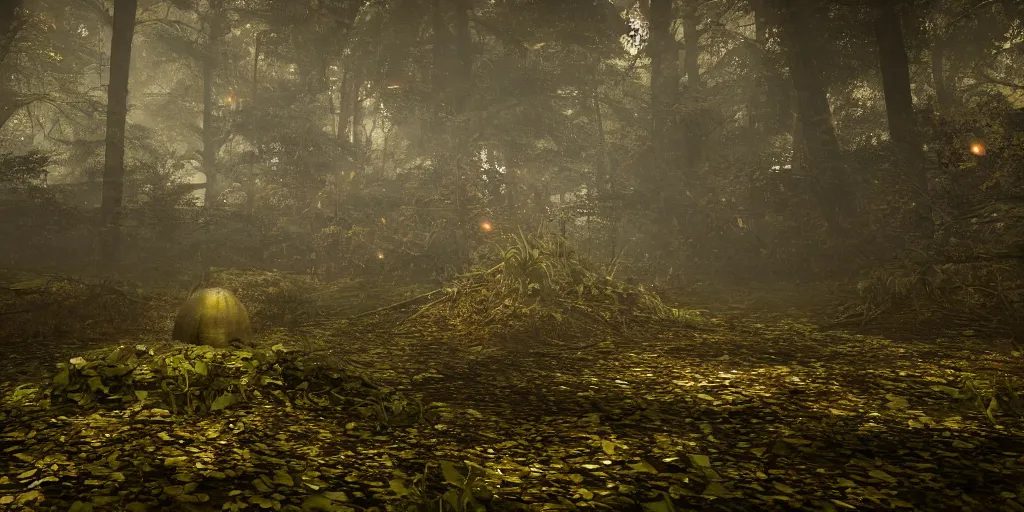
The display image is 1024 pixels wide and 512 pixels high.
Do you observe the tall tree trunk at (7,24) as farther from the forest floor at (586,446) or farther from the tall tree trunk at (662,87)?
the tall tree trunk at (662,87)

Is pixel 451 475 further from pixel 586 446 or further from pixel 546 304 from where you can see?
pixel 546 304

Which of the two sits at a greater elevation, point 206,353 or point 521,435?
Answer: point 206,353

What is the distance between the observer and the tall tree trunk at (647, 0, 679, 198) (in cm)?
2012

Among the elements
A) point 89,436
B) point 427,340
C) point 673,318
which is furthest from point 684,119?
point 89,436

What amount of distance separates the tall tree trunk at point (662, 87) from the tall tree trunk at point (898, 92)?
621cm

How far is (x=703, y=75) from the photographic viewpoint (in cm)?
2362

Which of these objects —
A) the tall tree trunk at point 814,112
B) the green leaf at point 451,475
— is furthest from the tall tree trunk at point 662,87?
the green leaf at point 451,475

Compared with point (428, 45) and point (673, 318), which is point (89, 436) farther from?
point (428, 45)

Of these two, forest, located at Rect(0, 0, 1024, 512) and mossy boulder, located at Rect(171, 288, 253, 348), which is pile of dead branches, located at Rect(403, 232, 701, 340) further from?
mossy boulder, located at Rect(171, 288, 253, 348)

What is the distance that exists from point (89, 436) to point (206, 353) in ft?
4.86

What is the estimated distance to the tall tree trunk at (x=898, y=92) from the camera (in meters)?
14.6

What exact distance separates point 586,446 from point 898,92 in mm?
14778

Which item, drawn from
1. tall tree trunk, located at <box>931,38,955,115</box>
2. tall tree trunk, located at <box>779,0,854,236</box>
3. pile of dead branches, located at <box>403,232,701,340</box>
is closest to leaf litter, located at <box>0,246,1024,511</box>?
pile of dead branches, located at <box>403,232,701,340</box>

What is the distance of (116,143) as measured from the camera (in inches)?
629
